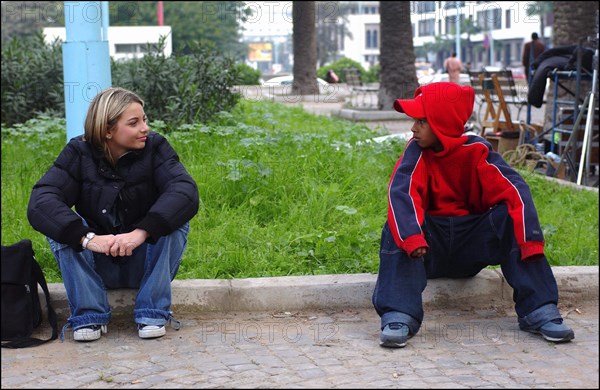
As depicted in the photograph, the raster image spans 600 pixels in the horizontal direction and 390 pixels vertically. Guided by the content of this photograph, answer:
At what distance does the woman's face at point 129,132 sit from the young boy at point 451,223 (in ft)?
4.35

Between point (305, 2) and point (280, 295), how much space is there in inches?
806

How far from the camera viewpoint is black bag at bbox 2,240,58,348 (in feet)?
15.0

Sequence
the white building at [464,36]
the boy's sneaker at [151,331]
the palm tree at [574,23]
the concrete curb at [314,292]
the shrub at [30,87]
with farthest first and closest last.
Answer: the white building at [464,36] → the palm tree at [574,23] → the shrub at [30,87] → the concrete curb at [314,292] → the boy's sneaker at [151,331]

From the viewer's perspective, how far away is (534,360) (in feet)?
14.1

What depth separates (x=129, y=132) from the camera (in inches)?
188

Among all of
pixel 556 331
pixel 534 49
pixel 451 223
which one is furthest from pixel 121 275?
pixel 534 49

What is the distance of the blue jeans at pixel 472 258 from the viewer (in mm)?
4582

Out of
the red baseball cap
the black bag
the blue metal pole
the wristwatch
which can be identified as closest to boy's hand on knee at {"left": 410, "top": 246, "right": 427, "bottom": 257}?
the red baseball cap

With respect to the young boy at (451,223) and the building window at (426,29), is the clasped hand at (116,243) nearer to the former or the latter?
the young boy at (451,223)

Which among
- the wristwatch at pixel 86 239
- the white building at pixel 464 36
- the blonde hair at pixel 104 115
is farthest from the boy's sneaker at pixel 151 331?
the white building at pixel 464 36

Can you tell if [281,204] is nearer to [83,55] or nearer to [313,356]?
[83,55]

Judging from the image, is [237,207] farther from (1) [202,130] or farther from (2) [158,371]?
(2) [158,371]

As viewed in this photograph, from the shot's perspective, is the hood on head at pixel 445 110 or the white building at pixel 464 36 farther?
the white building at pixel 464 36

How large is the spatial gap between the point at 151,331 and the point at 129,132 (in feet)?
3.38
